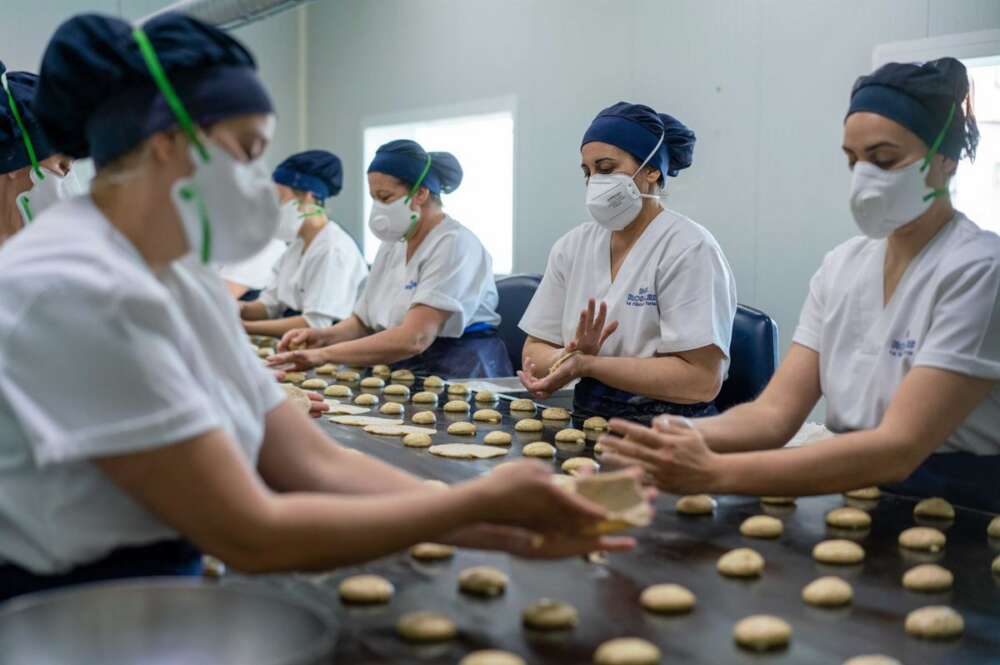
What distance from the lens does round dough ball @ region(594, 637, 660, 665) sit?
42.2 inches

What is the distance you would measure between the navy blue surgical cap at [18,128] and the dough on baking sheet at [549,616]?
219cm

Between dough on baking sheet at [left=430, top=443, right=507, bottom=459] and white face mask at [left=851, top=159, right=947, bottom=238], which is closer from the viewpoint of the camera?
white face mask at [left=851, top=159, right=947, bottom=238]

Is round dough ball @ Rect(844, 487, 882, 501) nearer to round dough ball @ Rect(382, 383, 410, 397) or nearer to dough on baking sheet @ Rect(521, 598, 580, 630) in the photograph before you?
dough on baking sheet @ Rect(521, 598, 580, 630)

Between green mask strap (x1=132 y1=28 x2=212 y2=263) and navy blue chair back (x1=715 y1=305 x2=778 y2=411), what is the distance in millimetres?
1977

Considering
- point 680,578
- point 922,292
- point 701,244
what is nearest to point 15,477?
point 680,578

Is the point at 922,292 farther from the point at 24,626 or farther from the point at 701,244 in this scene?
the point at 24,626

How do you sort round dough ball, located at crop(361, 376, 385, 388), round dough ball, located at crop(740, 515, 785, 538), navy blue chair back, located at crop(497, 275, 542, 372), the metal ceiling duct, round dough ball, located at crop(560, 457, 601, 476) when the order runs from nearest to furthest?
round dough ball, located at crop(740, 515, 785, 538)
round dough ball, located at crop(560, 457, 601, 476)
round dough ball, located at crop(361, 376, 385, 388)
navy blue chair back, located at crop(497, 275, 542, 372)
the metal ceiling duct

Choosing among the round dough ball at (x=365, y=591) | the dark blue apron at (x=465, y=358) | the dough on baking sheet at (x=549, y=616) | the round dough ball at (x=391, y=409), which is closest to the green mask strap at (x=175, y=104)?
the round dough ball at (x=365, y=591)

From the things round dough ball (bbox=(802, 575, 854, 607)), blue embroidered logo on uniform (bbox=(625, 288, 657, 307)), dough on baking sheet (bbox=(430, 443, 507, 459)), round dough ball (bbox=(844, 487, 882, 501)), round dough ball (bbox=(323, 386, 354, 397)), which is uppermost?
blue embroidered logo on uniform (bbox=(625, 288, 657, 307))

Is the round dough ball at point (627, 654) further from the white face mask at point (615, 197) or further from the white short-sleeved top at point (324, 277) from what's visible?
the white short-sleeved top at point (324, 277)

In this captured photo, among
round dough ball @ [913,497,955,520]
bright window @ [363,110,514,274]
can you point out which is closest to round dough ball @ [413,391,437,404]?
round dough ball @ [913,497,955,520]

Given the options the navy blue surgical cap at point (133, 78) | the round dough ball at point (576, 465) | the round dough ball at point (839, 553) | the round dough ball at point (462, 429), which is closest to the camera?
the navy blue surgical cap at point (133, 78)

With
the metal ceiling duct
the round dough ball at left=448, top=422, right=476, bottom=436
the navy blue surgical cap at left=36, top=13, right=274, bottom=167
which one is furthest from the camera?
the metal ceiling duct

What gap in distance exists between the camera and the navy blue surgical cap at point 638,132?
2713 millimetres
